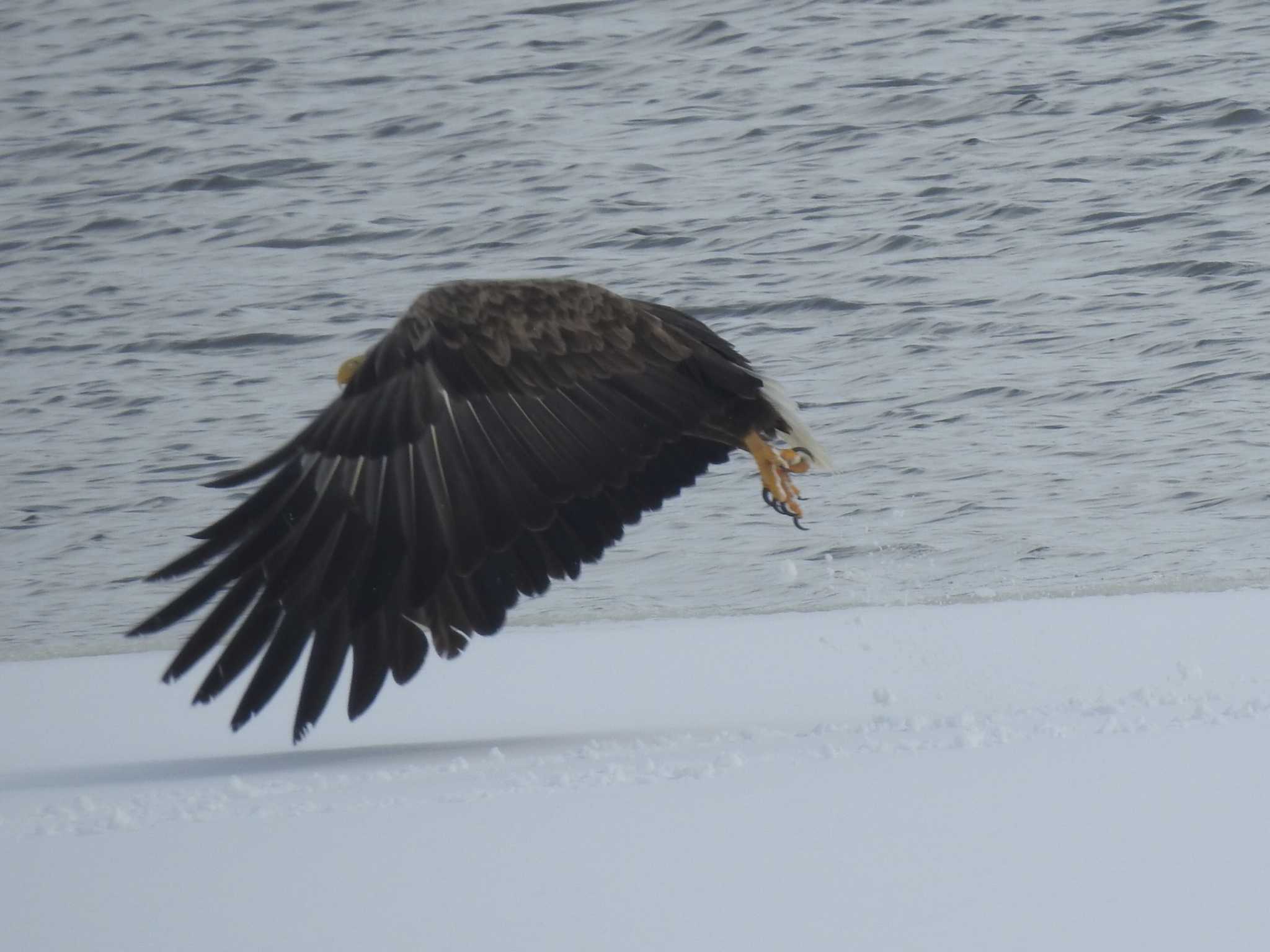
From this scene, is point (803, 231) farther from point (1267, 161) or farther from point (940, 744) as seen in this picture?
point (940, 744)

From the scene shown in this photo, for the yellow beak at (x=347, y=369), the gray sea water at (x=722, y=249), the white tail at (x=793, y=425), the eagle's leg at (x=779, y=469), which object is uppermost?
the yellow beak at (x=347, y=369)

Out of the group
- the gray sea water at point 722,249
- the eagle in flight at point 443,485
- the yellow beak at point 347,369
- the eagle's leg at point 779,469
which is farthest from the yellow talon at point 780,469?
the gray sea water at point 722,249

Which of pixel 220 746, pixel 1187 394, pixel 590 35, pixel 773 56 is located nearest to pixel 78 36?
pixel 590 35

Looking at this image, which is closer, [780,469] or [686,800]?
[686,800]

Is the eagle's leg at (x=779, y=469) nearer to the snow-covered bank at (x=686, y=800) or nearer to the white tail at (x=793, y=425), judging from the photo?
the white tail at (x=793, y=425)

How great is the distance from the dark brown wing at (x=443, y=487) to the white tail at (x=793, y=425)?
0.50ft

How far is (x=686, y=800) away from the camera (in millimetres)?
3369

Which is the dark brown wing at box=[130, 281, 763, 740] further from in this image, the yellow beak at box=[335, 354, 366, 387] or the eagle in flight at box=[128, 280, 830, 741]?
the yellow beak at box=[335, 354, 366, 387]

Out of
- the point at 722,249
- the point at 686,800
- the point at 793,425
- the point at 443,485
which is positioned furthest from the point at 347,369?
the point at 722,249

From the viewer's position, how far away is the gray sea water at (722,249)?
6.98 metres

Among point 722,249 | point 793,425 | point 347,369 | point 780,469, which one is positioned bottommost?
point 722,249

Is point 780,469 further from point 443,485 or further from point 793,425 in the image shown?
point 443,485

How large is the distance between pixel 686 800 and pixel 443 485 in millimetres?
749

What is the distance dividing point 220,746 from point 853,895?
1.95 m
